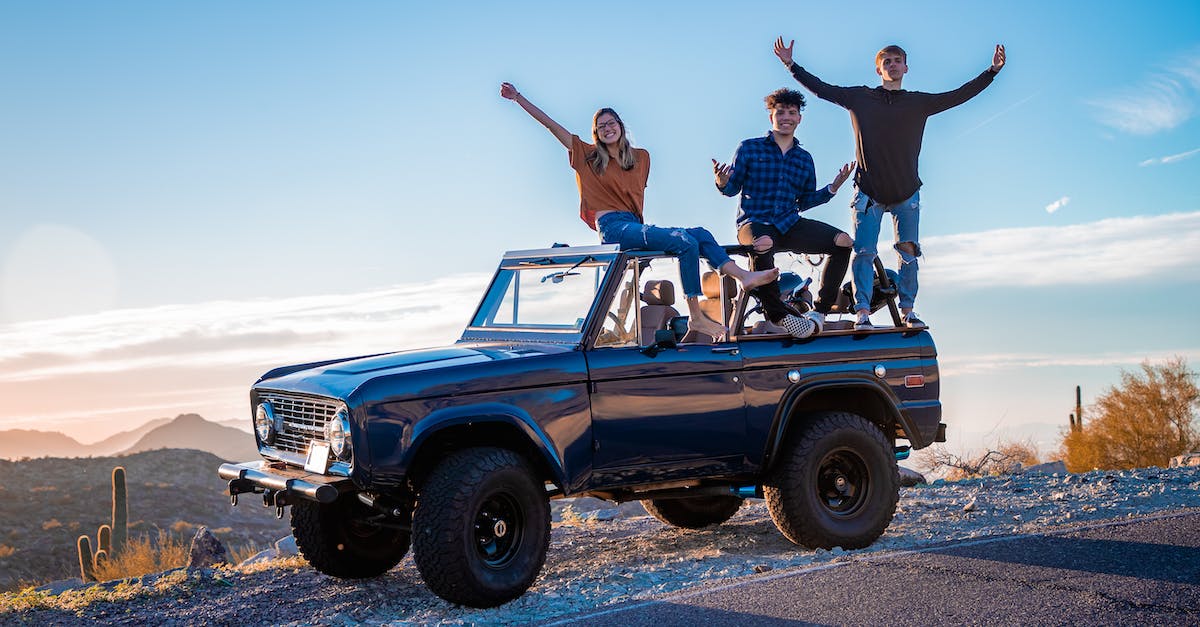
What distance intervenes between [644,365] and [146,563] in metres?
13.5

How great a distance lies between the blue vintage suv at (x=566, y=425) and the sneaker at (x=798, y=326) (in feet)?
0.26

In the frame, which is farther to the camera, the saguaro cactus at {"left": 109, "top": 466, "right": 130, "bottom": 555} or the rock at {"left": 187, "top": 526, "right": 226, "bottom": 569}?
the saguaro cactus at {"left": 109, "top": 466, "right": 130, "bottom": 555}

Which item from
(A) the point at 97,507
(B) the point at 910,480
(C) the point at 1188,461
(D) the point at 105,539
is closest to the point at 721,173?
(B) the point at 910,480

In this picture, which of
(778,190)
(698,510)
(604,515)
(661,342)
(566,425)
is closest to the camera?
(566,425)

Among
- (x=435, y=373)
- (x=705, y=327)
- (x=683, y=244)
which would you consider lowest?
(x=435, y=373)

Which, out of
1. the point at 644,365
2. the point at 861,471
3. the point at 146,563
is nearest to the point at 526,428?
the point at 644,365

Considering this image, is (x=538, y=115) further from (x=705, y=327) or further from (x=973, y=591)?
(x=973, y=591)

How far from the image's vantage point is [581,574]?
7.50 meters

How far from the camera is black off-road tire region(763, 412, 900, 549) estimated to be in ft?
25.6

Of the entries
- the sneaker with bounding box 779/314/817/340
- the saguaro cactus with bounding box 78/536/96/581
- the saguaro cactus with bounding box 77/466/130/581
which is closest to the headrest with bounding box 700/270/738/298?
the sneaker with bounding box 779/314/817/340

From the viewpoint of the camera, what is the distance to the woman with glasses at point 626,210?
25.1 ft

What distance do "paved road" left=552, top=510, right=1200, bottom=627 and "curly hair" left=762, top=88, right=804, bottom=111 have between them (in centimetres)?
358

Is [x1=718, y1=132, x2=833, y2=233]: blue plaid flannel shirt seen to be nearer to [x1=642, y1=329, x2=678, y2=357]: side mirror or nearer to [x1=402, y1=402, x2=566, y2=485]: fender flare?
[x1=642, y1=329, x2=678, y2=357]: side mirror

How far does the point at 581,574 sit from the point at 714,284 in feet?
7.56
